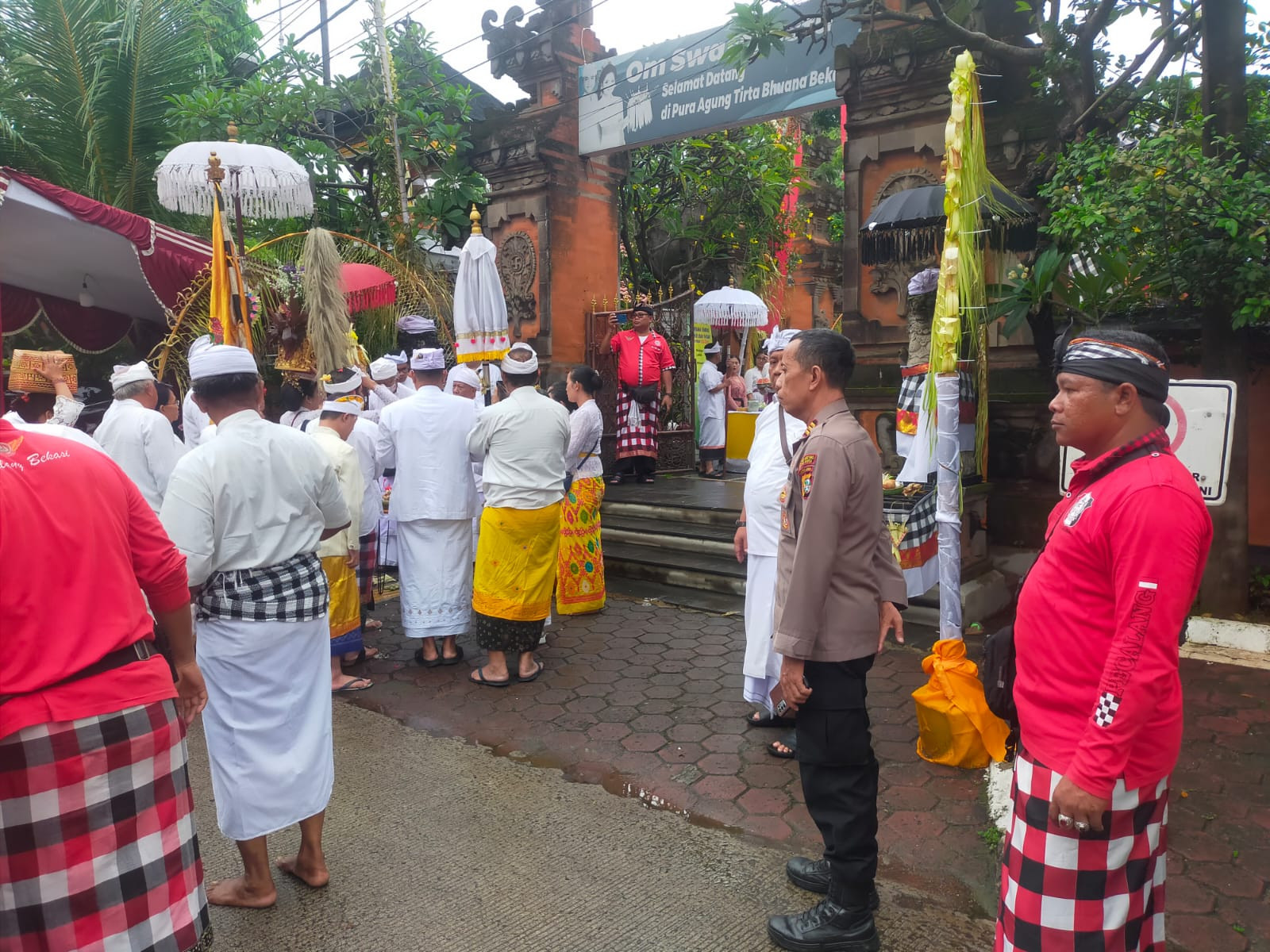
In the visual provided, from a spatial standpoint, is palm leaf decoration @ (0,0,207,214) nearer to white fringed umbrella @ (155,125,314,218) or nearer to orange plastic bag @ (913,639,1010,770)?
white fringed umbrella @ (155,125,314,218)

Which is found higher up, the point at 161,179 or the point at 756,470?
the point at 161,179

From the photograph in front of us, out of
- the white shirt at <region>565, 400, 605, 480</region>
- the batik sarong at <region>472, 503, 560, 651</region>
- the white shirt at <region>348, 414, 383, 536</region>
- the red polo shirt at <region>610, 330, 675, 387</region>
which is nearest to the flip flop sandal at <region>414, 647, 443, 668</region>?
→ the batik sarong at <region>472, 503, 560, 651</region>

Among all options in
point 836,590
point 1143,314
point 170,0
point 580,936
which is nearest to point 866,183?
point 1143,314

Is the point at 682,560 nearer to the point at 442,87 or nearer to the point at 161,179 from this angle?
the point at 161,179

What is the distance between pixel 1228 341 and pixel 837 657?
402 cm

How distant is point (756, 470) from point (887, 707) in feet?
4.94

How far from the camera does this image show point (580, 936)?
2.66m

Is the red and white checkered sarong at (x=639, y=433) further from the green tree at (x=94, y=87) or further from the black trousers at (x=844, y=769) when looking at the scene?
the black trousers at (x=844, y=769)

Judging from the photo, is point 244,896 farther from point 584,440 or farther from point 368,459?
point 584,440

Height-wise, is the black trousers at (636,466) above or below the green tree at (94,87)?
below

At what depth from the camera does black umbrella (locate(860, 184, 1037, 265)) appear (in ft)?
18.1

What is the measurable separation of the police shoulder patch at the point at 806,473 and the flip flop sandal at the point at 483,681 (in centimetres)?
294

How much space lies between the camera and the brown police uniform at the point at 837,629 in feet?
8.11

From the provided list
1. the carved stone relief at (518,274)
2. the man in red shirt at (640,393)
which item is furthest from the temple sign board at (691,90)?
the man in red shirt at (640,393)
